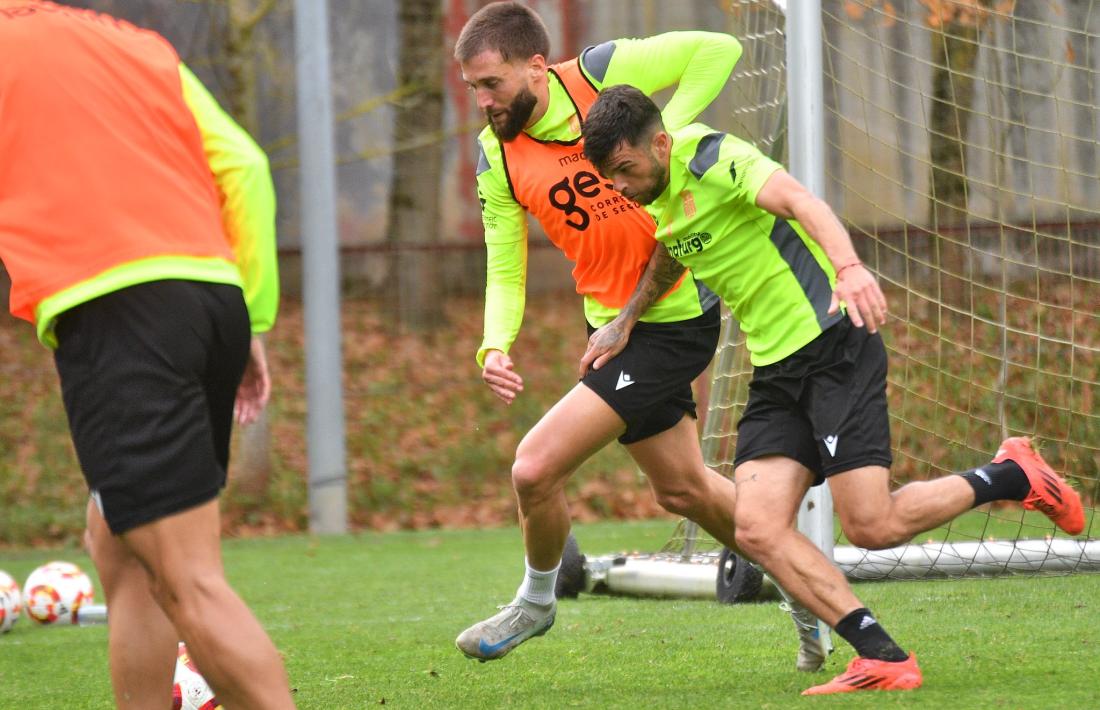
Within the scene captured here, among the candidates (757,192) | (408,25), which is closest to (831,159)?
(757,192)

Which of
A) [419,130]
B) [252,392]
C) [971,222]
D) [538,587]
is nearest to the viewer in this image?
[252,392]

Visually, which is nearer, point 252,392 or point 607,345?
point 252,392

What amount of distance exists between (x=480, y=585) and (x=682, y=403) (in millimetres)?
2709

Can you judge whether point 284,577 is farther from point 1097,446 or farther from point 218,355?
point 218,355

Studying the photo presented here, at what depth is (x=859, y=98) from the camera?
6840 millimetres

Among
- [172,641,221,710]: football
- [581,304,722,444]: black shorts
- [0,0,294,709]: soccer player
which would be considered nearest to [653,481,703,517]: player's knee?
[581,304,722,444]: black shorts

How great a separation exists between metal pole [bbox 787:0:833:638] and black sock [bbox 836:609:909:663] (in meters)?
0.77

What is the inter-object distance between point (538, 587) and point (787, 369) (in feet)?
4.04

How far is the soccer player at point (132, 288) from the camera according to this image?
2756mm

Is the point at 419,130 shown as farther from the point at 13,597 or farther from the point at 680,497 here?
the point at 680,497

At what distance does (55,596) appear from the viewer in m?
6.48

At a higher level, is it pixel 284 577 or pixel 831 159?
pixel 831 159

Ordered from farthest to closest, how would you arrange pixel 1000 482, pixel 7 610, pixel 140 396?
pixel 7 610, pixel 1000 482, pixel 140 396

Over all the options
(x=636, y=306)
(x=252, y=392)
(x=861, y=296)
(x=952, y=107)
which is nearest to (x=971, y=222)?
→ (x=952, y=107)
